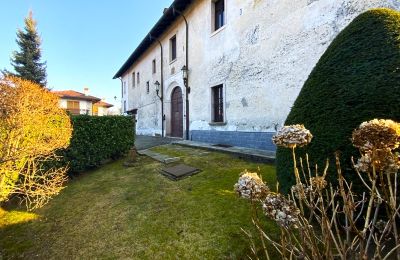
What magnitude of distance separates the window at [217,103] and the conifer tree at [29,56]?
19217mm

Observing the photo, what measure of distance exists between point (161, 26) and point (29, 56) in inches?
634

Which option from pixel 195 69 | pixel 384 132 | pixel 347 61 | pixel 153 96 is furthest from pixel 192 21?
pixel 384 132

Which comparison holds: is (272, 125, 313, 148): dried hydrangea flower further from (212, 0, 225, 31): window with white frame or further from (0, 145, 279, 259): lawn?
(212, 0, 225, 31): window with white frame

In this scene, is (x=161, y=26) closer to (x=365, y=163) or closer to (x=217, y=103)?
(x=217, y=103)

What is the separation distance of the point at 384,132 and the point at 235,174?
4068mm

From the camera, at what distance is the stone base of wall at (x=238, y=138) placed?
705 cm

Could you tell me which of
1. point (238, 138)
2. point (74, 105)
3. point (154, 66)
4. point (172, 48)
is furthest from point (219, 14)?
point (74, 105)

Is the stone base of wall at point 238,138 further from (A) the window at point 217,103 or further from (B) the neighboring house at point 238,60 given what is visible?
(A) the window at point 217,103

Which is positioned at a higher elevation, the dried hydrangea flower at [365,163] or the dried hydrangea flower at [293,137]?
the dried hydrangea flower at [293,137]

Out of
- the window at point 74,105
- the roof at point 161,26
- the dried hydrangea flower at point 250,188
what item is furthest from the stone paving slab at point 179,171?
the window at point 74,105

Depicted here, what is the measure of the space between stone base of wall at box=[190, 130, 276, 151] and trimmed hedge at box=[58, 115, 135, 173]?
10.8 feet

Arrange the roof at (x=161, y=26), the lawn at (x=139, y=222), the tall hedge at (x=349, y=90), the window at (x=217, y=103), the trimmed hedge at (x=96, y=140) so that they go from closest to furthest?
the tall hedge at (x=349, y=90)
the lawn at (x=139, y=222)
the trimmed hedge at (x=96, y=140)
the window at (x=217, y=103)
the roof at (x=161, y=26)

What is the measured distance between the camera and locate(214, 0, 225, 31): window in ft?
31.3

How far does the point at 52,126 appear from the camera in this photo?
4891 mm
